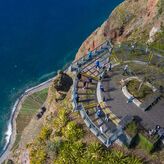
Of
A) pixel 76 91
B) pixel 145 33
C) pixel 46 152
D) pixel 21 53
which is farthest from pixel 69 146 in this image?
pixel 21 53

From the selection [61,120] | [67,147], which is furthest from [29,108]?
[67,147]

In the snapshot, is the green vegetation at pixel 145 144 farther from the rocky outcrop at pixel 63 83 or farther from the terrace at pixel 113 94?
the rocky outcrop at pixel 63 83

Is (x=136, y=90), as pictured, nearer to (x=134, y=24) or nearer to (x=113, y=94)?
(x=113, y=94)

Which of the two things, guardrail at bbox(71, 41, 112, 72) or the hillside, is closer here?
the hillside

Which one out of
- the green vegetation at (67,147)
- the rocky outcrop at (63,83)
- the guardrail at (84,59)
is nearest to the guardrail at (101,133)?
the green vegetation at (67,147)

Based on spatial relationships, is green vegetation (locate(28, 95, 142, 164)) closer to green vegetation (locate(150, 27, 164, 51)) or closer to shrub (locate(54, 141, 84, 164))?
shrub (locate(54, 141, 84, 164))

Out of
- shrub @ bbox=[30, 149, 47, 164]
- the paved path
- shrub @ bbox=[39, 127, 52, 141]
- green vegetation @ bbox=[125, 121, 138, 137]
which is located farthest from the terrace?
shrub @ bbox=[30, 149, 47, 164]

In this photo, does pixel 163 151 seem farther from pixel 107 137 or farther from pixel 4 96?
pixel 4 96
